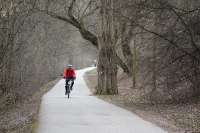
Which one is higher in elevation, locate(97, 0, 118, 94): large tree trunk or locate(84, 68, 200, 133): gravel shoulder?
locate(97, 0, 118, 94): large tree trunk

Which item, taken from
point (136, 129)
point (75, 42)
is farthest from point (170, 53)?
point (75, 42)

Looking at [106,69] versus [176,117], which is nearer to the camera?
[176,117]

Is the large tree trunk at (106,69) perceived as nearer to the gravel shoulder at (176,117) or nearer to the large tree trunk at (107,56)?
the large tree trunk at (107,56)

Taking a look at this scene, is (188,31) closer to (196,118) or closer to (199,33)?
(199,33)

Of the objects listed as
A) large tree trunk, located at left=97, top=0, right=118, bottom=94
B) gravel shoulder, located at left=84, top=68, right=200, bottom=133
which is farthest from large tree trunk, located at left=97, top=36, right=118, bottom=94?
gravel shoulder, located at left=84, top=68, right=200, bottom=133

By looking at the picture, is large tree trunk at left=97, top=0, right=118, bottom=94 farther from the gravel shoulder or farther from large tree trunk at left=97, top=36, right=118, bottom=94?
the gravel shoulder

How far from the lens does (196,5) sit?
8.67 meters

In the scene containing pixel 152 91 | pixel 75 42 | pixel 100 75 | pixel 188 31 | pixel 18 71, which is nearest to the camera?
pixel 188 31

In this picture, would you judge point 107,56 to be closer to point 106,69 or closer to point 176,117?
point 106,69

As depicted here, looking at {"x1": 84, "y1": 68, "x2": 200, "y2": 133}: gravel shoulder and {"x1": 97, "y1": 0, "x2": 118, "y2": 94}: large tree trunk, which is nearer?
{"x1": 84, "y1": 68, "x2": 200, "y2": 133}: gravel shoulder

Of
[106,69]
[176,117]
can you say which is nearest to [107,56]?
[106,69]

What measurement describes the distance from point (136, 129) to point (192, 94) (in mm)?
4261

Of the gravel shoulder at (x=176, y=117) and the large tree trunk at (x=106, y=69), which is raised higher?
the large tree trunk at (x=106, y=69)

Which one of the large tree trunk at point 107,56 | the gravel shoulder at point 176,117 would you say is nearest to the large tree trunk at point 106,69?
the large tree trunk at point 107,56
